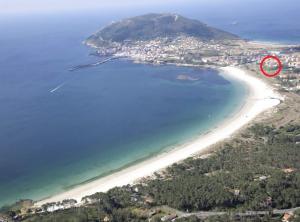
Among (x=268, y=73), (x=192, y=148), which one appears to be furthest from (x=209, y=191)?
(x=268, y=73)

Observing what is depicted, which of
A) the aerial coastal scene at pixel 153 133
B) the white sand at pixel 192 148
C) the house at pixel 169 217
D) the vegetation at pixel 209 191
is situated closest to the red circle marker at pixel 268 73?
the aerial coastal scene at pixel 153 133

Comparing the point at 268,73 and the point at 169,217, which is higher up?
the point at 268,73

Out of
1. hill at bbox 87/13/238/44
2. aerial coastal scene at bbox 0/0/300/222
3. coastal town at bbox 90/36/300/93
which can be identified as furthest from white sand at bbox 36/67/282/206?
hill at bbox 87/13/238/44

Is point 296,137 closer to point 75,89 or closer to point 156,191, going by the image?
point 156,191

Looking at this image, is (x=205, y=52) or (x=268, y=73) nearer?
(x=268, y=73)

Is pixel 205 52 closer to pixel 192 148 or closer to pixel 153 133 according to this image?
pixel 153 133

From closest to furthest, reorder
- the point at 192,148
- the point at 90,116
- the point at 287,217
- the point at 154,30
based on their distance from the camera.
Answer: the point at 287,217, the point at 192,148, the point at 90,116, the point at 154,30

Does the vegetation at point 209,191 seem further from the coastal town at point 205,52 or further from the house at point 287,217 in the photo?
the coastal town at point 205,52

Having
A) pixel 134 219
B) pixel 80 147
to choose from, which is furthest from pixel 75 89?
pixel 134 219
